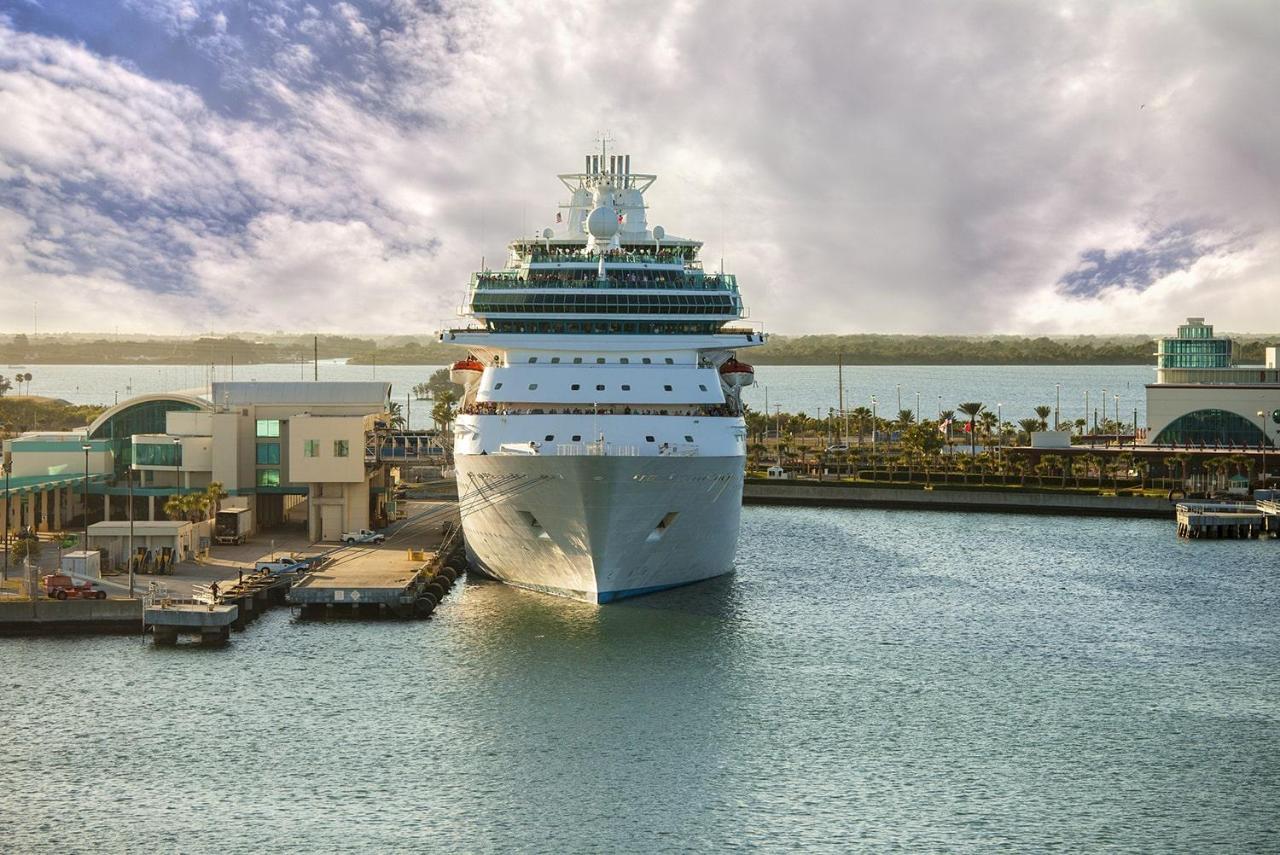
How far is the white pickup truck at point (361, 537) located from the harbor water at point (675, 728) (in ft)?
26.3

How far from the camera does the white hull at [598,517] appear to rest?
4428 cm

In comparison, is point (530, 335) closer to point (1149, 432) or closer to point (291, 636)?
point (291, 636)

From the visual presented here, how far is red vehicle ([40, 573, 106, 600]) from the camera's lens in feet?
148

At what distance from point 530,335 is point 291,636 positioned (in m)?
12.2

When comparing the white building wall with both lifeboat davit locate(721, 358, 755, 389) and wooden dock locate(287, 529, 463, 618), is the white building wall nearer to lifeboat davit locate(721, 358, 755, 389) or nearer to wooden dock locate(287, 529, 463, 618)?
lifeboat davit locate(721, 358, 755, 389)

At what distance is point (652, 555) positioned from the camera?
153ft

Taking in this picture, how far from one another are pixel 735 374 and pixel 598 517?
11.9 meters

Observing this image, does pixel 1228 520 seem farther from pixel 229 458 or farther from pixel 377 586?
pixel 229 458

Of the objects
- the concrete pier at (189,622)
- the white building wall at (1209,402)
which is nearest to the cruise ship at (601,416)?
the concrete pier at (189,622)

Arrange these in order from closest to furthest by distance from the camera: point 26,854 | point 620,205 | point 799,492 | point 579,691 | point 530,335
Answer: point 26,854, point 579,691, point 530,335, point 620,205, point 799,492

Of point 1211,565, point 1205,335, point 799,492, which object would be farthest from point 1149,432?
point 1211,565

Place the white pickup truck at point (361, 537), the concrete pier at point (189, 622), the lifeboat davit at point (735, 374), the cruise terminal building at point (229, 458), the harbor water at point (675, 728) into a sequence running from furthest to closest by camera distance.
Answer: the white pickup truck at point (361, 537) < the cruise terminal building at point (229, 458) < the lifeboat davit at point (735, 374) < the concrete pier at point (189, 622) < the harbor water at point (675, 728)

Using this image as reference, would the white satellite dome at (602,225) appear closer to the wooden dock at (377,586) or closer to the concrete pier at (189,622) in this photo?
the wooden dock at (377,586)

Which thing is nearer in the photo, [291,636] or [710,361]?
[291,636]
